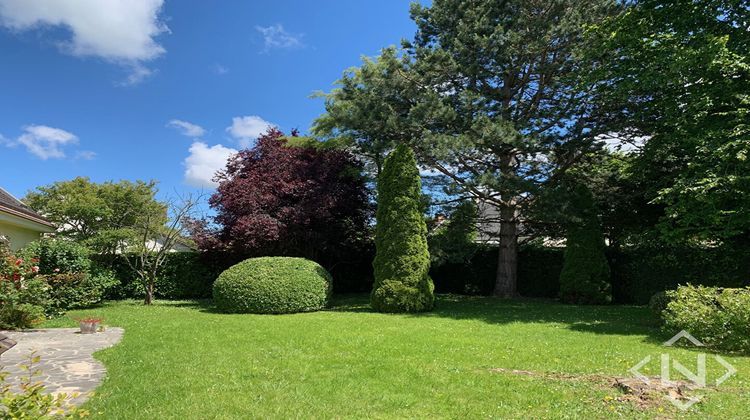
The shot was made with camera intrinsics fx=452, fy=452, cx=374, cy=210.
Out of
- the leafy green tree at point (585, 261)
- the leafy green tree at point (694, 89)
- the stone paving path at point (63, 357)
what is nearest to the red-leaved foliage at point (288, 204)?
the stone paving path at point (63, 357)

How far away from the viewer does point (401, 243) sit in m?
12.3

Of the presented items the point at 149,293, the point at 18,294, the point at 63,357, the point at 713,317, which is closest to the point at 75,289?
the point at 149,293

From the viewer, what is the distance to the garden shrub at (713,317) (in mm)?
6840

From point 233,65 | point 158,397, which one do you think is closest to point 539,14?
point 233,65

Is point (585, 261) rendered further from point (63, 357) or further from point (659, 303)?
point (63, 357)

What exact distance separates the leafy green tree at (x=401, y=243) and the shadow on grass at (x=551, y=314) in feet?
2.20

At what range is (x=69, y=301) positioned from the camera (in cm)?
1259

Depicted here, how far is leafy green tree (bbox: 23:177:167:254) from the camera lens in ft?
58.0

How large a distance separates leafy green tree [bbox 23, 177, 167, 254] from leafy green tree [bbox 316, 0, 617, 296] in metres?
9.26

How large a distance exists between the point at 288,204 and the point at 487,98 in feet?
24.3

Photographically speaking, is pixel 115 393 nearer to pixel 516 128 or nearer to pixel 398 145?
pixel 398 145

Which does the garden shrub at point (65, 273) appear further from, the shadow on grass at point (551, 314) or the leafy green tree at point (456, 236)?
the leafy green tree at point (456, 236)

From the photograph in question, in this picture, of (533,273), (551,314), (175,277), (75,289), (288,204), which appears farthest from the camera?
(533,273)

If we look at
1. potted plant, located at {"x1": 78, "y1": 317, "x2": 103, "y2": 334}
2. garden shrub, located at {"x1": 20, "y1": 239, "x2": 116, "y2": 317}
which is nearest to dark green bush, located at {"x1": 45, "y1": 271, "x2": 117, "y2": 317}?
garden shrub, located at {"x1": 20, "y1": 239, "x2": 116, "y2": 317}
